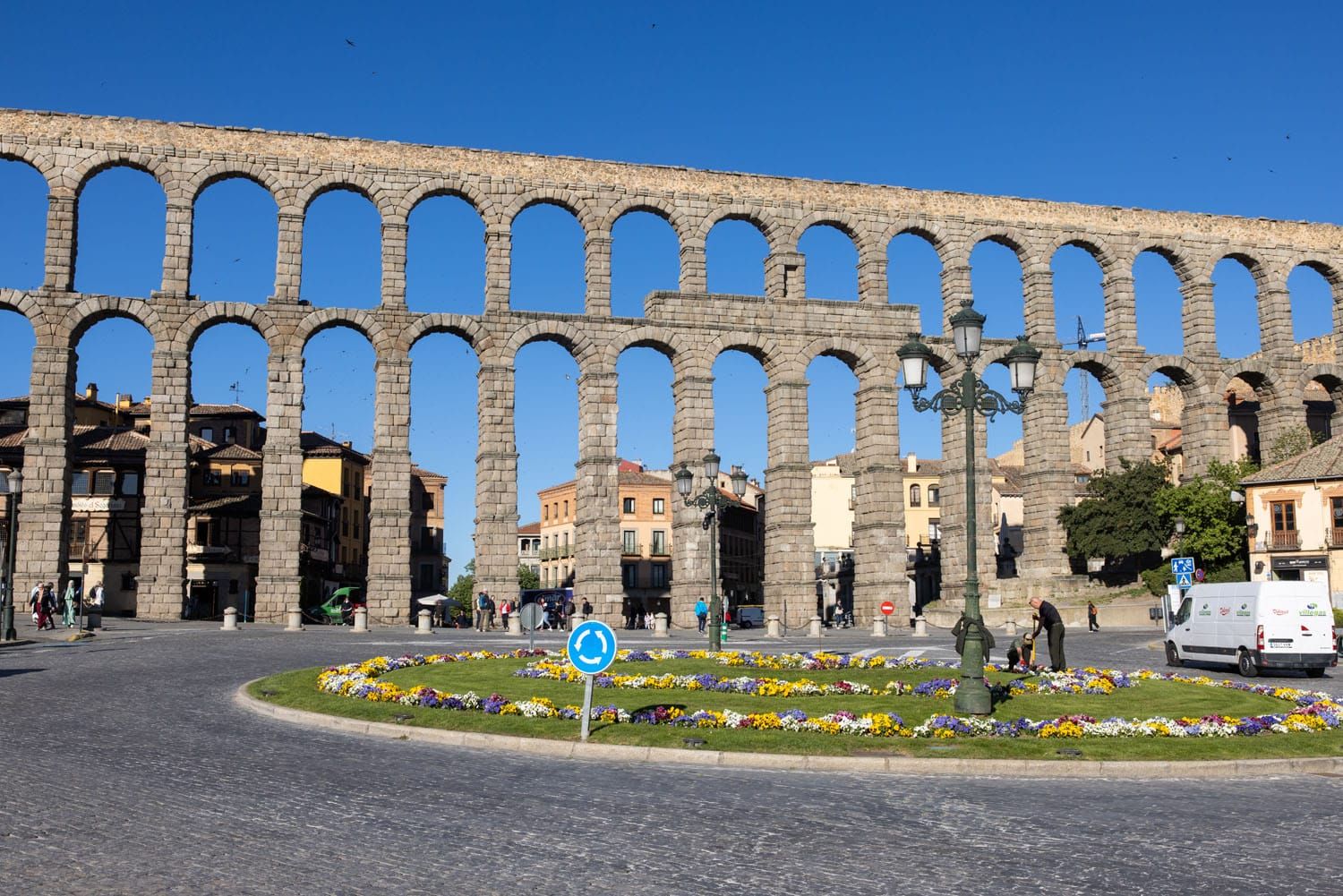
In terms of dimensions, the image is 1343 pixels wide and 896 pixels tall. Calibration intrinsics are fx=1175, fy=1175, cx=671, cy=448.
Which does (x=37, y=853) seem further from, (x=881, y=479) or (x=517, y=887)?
(x=881, y=479)

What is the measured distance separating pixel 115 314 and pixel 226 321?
465 centimetres

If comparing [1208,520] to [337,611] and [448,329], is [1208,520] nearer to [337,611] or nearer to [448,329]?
[448,329]

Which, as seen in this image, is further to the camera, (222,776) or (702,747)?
(702,747)

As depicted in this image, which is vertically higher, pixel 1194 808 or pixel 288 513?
pixel 288 513

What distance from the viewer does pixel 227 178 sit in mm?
54719

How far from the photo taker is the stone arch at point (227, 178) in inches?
2109

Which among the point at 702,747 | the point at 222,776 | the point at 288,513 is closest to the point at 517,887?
the point at 222,776

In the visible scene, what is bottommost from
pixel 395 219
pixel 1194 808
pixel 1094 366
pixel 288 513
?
pixel 1194 808

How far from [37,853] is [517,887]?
3.97m

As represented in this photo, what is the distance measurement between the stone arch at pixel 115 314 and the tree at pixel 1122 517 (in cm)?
4394

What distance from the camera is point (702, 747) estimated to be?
50.3 ft

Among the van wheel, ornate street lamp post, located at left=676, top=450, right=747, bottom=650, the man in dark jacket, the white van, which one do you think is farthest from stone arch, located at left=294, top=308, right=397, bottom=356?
the van wheel

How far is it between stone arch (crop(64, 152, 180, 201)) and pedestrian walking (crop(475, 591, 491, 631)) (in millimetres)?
23234

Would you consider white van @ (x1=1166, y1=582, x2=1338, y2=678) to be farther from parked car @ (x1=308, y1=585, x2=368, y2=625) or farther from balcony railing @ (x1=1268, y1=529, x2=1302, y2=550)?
parked car @ (x1=308, y1=585, x2=368, y2=625)
